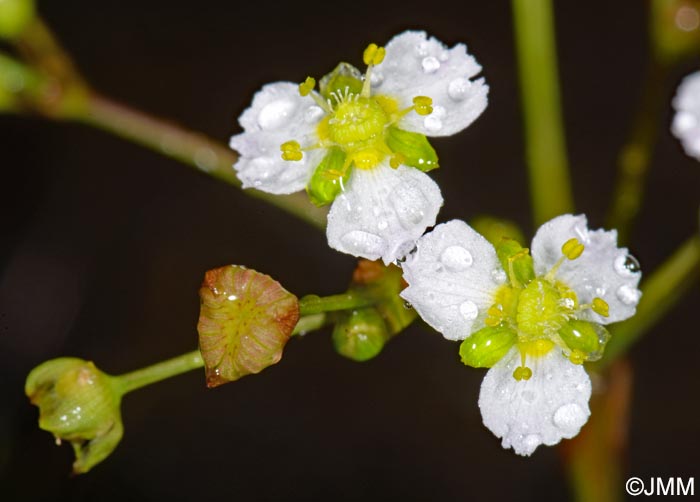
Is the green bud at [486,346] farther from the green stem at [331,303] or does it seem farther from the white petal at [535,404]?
the green stem at [331,303]

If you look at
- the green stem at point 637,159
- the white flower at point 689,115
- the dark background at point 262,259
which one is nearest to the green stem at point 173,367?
the white flower at point 689,115

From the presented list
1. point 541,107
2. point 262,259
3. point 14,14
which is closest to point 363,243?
point 541,107

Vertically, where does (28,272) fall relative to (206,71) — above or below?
below

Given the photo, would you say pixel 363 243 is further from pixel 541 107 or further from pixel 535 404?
pixel 541 107

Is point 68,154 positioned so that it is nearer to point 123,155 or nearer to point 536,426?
point 123,155

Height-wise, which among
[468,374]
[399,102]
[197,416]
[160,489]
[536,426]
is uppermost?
[399,102]

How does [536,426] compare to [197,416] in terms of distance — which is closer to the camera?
[536,426]

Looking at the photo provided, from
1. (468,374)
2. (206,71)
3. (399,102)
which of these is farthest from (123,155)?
(399,102)
